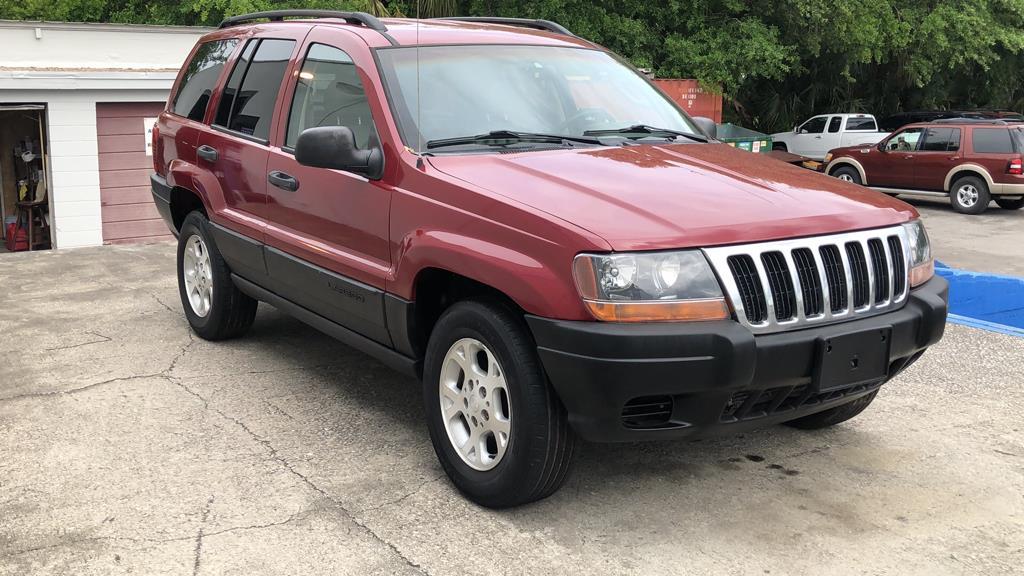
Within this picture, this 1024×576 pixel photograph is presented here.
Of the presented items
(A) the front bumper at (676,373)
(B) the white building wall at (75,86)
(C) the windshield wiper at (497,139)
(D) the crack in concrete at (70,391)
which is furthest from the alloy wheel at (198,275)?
(B) the white building wall at (75,86)

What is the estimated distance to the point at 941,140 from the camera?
63.6 ft

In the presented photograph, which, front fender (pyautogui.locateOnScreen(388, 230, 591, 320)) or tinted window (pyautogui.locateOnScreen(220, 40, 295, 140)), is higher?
tinted window (pyautogui.locateOnScreen(220, 40, 295, 140))

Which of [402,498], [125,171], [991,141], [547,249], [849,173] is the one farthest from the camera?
[849,173]

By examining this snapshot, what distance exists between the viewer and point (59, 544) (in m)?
3.66

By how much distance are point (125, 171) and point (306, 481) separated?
12.3 meters

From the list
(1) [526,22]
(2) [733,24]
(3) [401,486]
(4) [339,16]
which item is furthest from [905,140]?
(3) [401,486]

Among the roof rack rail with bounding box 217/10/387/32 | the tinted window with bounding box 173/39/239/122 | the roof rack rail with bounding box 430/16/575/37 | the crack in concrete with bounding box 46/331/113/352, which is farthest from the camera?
the crack in concrete with bounding box 46/331/113/352

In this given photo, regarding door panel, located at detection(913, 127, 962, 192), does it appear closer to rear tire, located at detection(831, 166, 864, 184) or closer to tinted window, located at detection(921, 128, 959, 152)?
tinted window, located at detection(921, 128, 959, 152)

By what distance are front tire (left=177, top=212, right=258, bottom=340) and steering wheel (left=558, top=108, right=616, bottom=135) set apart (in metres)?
2.58

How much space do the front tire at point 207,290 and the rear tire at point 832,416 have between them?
11.3 ft

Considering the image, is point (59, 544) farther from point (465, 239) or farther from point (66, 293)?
point (66, 293)

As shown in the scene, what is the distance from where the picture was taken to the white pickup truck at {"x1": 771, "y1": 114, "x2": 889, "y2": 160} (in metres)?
27.1

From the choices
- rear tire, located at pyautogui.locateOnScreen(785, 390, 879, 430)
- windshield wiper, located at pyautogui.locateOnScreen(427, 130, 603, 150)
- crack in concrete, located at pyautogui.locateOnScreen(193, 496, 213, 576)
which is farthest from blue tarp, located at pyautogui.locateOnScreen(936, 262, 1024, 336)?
crack in concrete, located at pyautogui.locateOnScreen(193, 496, 213, 576)

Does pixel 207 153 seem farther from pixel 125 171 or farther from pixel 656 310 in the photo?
pixel 125 171
